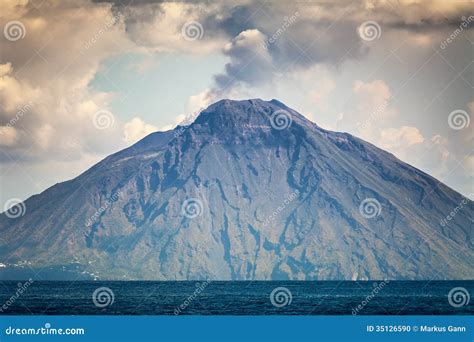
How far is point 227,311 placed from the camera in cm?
10412
